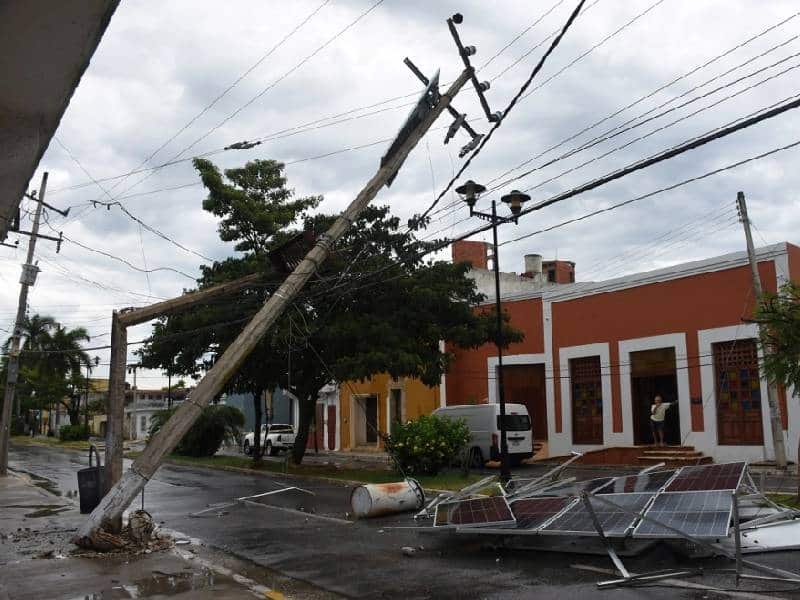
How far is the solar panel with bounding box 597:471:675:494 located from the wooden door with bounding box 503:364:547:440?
18.9 m

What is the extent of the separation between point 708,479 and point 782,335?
12.6ft

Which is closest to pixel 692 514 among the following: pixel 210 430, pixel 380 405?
pixel 380 405

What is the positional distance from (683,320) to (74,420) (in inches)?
2314

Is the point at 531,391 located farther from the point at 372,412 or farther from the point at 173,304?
the point at 173,304

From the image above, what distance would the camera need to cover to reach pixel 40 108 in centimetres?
528

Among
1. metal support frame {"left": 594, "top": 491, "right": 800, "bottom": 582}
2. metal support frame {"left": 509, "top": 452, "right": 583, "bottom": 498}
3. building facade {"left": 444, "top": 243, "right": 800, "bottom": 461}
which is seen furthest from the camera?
building facade {"left": 444, "top": 243, "right": 800, "bottom": 461}

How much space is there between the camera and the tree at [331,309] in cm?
2186

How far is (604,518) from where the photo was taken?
8906 mm

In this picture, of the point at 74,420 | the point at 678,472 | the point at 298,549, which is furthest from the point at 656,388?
the point at 74,420

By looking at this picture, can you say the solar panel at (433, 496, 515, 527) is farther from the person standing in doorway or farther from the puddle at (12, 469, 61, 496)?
the person standing in doorway

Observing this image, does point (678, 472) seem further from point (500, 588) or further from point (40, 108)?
point (40, 108)

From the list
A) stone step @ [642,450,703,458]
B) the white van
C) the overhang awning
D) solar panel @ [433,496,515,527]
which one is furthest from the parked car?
the overhang awning

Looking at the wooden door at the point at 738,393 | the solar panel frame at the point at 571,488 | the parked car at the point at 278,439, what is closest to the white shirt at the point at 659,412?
the wooden door at the point at 738,393

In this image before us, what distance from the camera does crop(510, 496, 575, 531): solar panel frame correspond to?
30.7 feet
